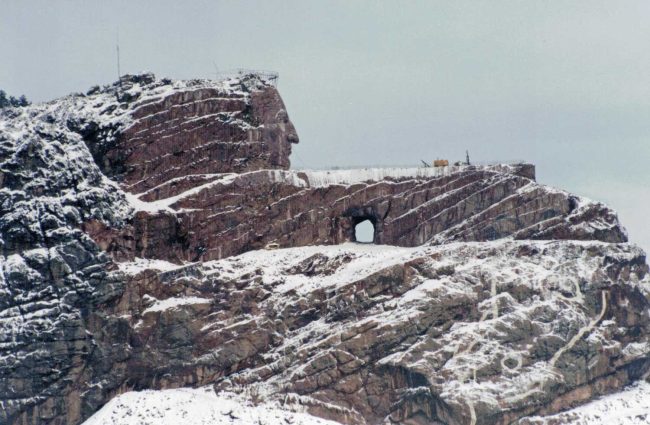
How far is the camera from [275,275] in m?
152

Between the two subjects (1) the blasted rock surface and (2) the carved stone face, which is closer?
(1) the blasted rock surface

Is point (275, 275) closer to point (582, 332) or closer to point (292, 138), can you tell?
point (292, 138)

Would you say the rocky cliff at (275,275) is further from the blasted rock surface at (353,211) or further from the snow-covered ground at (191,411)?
the snow-covered ground at (191,411)

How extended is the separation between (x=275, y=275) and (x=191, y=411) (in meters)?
13.0

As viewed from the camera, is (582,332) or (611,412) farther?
(582,332)

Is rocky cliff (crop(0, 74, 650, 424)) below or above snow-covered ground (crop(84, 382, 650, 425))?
above

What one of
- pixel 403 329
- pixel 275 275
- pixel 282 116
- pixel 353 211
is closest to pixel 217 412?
pixel 275 275

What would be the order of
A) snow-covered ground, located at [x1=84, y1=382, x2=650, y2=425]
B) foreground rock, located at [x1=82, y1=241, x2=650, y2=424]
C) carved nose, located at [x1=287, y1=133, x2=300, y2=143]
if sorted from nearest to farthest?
snow-covered ground, located at [x1=84, y1=382, x2=650, y2=425] → foreground rock, located at [x1=82, y1=241, x2=650, y2=424] → carved nose, located at [x1=287, y1=133, x2=300, y2=143]

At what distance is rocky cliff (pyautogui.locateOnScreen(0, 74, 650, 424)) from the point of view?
147 metres

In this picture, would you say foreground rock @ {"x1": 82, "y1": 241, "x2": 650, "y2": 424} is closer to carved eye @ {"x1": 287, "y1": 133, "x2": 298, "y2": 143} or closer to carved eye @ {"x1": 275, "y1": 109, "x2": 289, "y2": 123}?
carved eye @ {"x1": 287, "y1": 133, "x2": 298, "y2": 143}

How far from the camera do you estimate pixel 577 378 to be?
148m

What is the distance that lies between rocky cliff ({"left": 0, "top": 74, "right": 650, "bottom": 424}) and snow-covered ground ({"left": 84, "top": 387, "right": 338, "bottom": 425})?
26.2 inches

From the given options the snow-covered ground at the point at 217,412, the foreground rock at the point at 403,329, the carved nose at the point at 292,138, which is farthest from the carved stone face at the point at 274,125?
the snow-covered ground at the point at 217,412

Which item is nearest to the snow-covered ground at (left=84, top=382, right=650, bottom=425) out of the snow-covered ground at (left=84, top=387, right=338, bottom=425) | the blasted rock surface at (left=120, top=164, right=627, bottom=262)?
the snow-covered ground at (left=84, top=387, right=338, bottom=425)
